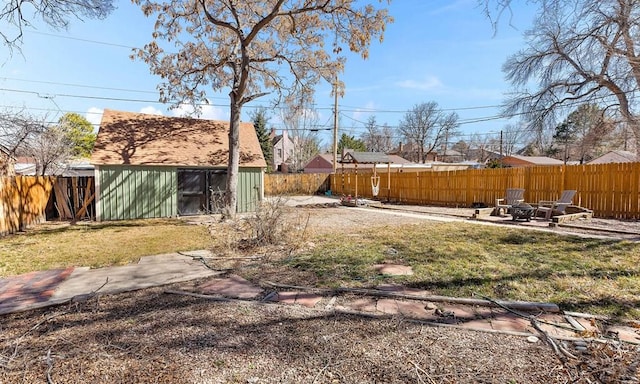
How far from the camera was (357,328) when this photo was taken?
8.98ft

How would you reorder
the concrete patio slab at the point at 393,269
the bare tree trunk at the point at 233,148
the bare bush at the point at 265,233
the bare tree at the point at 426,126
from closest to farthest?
the concrete patio slab at the point at 393,269 < the bare bush at the point at 265,233 < the bare tree trunk at the point at 233,148 < the bare tree at the point at 426,126

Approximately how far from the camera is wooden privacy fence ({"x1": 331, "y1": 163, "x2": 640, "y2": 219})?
31.6 ft

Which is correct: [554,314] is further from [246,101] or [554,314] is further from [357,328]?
[246,101]

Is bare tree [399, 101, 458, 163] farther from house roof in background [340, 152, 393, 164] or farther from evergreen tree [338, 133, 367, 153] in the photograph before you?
house roof in background [340, 152, 393, 164]

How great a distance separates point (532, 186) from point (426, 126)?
39079 mm

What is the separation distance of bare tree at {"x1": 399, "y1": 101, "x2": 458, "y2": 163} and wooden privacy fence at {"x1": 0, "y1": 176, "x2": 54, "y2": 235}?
146ft

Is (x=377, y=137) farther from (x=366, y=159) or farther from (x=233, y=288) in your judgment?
(x=233, y=288)

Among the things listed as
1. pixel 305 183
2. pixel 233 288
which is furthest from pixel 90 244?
pixel 305 183

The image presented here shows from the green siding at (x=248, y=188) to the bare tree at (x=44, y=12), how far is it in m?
9.19

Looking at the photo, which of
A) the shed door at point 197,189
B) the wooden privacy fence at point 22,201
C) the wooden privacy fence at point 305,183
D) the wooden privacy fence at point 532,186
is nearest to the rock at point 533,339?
the wooden privacy fence at point 532,186

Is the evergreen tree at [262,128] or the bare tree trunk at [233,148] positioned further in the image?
the evergreen tree at [262,128]

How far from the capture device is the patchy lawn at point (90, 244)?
5.34 meters

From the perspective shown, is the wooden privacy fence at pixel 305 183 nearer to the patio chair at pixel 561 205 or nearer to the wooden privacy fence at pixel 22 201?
the wooden privacy fence at pixel 22 201

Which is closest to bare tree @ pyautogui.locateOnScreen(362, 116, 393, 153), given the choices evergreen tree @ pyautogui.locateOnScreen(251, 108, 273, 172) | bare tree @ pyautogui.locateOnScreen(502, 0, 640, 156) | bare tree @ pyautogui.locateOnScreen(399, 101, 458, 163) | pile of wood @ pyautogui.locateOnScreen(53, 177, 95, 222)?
bare tree @ pyautogui.locateOnScreen(399, 101, 458, 163)
